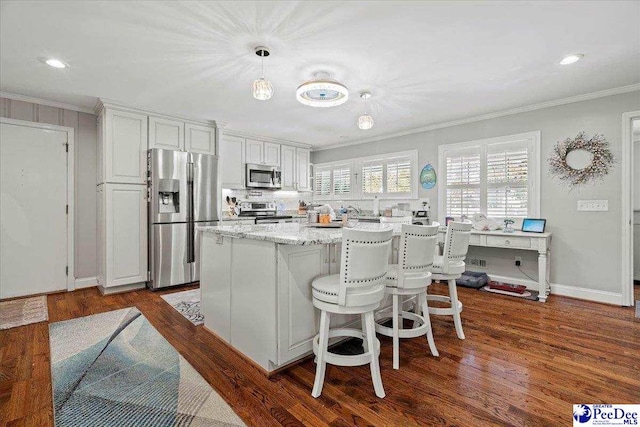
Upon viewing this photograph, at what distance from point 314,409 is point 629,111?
4.42 m

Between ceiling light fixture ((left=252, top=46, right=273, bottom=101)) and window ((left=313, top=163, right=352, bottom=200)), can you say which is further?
window ((left=313, top=163, right=352, bottom=200))

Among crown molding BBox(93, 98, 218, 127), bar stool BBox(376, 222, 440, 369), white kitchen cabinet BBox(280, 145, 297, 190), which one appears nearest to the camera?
bar stool BBox(376, 222, 440, 369)

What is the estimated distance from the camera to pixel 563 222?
12.6 feet

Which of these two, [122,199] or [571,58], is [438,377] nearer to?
[571,58]

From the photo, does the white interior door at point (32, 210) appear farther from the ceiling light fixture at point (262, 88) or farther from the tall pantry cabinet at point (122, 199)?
the ceiling light fixture at point (262, 88)

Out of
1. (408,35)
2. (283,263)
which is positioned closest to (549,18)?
(408,35)

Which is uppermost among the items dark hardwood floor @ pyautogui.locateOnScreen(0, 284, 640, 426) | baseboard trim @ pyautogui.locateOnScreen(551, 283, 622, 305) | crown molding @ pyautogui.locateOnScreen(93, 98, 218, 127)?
crown molding @ pyautogui.locateOnScreen(93, 98, 218, 127)

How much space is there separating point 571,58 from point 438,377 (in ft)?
9.61

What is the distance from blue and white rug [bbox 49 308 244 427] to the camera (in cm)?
166

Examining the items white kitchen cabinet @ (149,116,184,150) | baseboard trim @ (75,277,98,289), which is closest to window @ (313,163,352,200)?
white kitchen cabinet @ (149,116,184,150)

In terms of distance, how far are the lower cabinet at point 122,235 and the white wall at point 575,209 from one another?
4.86m

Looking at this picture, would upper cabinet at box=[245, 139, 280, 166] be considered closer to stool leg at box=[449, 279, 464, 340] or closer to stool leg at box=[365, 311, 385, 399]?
stool leg at box=[449, 279, 464, 340]

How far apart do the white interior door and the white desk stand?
4.94 meters

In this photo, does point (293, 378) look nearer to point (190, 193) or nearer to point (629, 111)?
point (190, 193)
